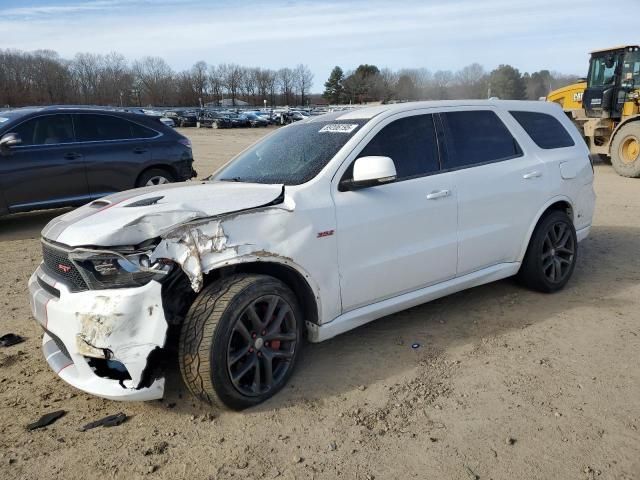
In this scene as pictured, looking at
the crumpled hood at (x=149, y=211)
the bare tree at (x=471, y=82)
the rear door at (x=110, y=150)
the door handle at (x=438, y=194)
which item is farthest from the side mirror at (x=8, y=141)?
the bare tree at (x=471, y=82)

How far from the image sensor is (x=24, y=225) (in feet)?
26.5

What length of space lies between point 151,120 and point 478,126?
5939 millimetres

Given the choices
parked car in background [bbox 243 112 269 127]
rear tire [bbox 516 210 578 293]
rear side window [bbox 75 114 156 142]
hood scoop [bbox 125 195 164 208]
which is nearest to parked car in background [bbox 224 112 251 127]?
parked car in background [bbox 243 112 269 127]

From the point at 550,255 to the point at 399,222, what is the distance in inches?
77.9

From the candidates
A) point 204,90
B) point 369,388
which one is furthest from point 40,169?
point 204,90

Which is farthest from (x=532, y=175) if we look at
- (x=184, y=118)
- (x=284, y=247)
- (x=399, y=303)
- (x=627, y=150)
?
(x=184, y=118)

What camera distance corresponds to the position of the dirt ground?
8.77 feet

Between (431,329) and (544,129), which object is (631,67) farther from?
(431,329)

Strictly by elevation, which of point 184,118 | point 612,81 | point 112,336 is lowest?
point 184,118

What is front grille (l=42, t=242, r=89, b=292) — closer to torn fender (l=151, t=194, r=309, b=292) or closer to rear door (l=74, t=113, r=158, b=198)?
torn fender (l=151, t=194, r=309, b=292)

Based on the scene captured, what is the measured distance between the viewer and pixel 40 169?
7312 mm

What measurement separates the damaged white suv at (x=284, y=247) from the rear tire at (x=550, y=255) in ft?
0.10

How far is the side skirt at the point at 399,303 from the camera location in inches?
137

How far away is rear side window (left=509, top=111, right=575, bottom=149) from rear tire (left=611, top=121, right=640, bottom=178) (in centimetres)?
885
